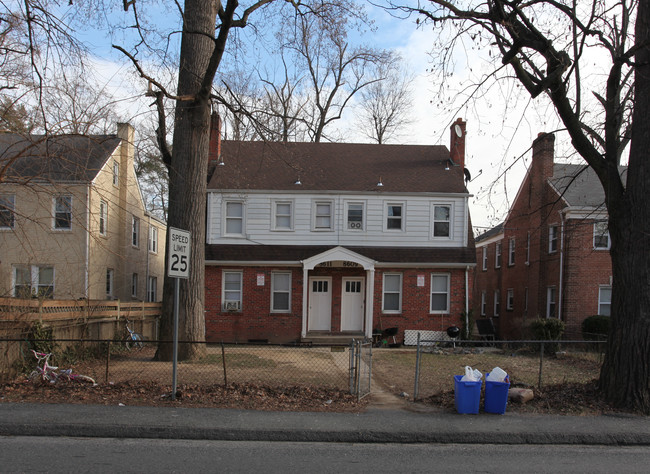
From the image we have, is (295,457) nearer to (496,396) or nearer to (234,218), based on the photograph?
(496,396)

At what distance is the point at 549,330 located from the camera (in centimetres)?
1802

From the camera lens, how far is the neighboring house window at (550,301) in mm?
22391

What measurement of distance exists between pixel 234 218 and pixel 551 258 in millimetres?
13404

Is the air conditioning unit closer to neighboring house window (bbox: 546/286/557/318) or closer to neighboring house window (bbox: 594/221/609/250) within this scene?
neighboring house window (bbox: 546/286/557/318)

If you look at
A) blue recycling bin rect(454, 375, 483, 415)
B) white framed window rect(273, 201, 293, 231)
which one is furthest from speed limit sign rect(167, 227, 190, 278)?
white framed window rect(273, 201, 293, 231)

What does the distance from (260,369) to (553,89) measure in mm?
8191

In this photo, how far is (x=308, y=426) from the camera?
7.46m

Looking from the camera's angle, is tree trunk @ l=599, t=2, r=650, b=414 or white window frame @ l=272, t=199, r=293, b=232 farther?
white window frame @ l=272, t=199, r=293, b=232

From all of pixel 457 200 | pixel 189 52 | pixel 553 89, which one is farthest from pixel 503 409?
pixel 457 200

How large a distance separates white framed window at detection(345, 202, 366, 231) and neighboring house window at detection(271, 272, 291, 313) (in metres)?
3.18

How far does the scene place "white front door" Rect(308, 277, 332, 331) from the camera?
20922 mm

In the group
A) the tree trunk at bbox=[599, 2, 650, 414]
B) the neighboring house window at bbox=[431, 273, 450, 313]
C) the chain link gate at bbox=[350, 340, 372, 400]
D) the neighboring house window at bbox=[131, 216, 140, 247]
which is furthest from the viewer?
the neighboring house window at bbox=[131, 216, 140, 247]

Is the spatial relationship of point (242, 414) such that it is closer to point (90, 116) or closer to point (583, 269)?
point (90, 116)

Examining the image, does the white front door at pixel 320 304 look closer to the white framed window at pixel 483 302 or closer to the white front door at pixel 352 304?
the white front door at pixel 352 304
